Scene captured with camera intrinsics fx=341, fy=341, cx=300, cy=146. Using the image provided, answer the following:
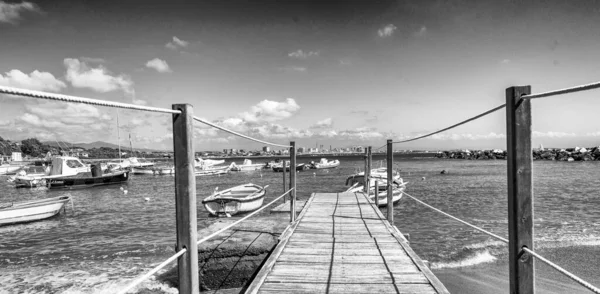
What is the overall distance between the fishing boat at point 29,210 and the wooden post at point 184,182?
17889 millimetres

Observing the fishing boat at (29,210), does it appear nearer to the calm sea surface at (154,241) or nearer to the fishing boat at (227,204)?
the calm sea surface at (154,241)

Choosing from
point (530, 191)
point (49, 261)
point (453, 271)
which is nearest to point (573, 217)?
point (453, 271)

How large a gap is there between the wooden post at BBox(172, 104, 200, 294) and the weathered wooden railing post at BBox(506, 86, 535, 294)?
6.19 feet

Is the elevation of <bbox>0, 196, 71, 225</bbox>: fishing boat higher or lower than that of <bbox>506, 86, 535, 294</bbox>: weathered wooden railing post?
lower

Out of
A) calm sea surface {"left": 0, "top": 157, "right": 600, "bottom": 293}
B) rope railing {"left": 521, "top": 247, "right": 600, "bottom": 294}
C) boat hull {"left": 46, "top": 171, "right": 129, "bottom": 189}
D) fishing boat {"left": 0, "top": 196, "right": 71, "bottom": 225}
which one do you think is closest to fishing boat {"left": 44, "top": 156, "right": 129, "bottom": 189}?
boat hull {"left": 46, "top": 171, "right": 129, "bottom": 189}

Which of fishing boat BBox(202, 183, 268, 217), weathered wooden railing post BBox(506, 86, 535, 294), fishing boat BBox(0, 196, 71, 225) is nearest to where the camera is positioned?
weathered wooden railing post BBox(506, 86, 535, 294)

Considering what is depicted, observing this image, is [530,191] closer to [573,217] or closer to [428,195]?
[573,217]

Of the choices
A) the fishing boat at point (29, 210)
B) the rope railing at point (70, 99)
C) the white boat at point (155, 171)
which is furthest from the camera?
the white boat at point (155, 171)

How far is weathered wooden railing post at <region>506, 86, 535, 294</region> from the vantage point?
201cm

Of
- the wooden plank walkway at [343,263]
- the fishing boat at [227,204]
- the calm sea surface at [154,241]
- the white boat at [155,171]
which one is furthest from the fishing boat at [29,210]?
the white boat at [155,171]

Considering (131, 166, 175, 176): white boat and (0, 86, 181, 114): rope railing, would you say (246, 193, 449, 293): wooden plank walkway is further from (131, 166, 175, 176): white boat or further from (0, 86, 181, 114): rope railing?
(131, 166, 175, 176): white boat

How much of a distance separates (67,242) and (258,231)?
1042cm

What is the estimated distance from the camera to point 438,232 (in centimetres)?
1201

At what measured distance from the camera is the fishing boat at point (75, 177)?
32281mm
